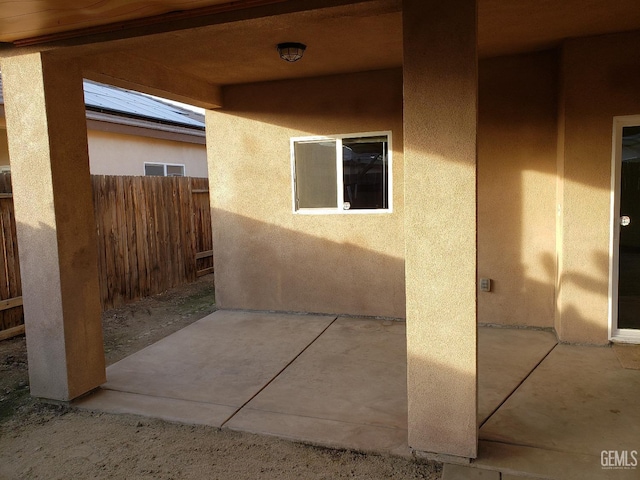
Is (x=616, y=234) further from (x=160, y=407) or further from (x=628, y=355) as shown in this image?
(x=160, y=407)

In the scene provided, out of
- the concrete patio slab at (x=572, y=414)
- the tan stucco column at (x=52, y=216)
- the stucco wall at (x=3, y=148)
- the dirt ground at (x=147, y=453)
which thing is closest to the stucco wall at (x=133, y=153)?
the stucco wall at (x=3, y=148)

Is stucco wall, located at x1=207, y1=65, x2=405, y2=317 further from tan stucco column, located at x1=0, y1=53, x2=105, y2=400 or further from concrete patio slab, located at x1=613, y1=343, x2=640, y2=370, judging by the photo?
tan stucco column, located at x1=0, y1=53, x2=105, y2=400

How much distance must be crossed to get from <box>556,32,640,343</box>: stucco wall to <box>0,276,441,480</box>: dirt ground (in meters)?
2.93

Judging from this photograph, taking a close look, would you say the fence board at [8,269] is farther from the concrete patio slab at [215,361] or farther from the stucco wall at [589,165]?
the stucco wall at [589,165]

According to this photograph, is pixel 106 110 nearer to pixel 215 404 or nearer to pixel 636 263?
pixel 215 404

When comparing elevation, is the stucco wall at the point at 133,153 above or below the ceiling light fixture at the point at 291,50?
below

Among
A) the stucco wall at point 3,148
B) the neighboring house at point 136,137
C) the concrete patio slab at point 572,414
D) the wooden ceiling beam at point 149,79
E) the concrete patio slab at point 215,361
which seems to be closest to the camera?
the concrete patio slab at point 572,414

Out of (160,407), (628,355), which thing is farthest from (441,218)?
(628,355)

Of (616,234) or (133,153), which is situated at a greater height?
(133,153)

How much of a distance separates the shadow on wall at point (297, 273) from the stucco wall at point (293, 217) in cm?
1

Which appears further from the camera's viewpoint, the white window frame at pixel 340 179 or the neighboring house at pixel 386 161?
the white window frame at pixel 340 179

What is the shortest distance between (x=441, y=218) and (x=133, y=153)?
378 inches

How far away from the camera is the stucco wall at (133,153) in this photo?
994cm

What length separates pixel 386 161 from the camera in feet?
19.5
